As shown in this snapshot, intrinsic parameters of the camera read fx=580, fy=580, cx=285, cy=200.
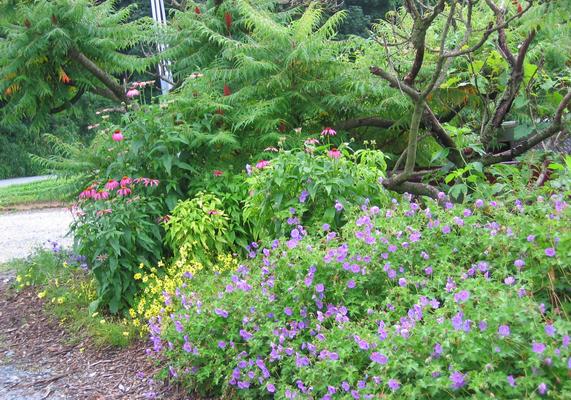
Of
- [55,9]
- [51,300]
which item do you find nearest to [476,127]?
[51,300]

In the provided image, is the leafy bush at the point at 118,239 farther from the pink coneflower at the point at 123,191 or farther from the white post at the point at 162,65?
the white post at the point at 162,65

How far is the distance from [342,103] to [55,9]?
317cm

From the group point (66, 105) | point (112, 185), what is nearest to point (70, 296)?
point (112, 185)

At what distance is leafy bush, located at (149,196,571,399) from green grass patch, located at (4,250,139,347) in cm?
69

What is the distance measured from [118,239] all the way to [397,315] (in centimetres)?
230

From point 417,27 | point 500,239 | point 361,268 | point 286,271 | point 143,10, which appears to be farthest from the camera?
point 143,10

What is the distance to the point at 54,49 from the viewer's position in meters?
5.85

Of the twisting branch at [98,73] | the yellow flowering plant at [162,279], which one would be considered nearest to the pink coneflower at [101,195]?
the yellow flowering plant at [162,279]

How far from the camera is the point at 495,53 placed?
14.7 feet

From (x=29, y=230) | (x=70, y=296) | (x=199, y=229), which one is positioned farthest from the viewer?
(x=29, y=230)

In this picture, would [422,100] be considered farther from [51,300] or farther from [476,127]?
[51,300]

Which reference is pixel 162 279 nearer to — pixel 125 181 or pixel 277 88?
pixel 125 181

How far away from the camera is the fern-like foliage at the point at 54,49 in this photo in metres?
5.80

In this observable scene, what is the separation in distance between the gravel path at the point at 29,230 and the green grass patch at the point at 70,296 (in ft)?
3.38
